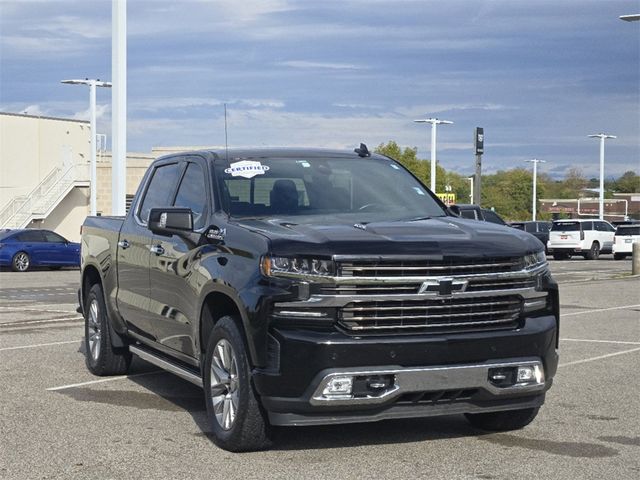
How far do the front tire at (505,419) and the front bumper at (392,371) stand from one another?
71 cm

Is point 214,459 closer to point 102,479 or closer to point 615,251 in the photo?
point 102,479

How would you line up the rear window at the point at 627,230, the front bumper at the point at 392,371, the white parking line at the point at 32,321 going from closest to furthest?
the front bumper at the point at 392,371 → the white parking line at the point at 32,321 → the rear window at the point at 627,230

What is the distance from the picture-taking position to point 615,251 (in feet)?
152

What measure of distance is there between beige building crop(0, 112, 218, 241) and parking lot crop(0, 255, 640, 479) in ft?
147

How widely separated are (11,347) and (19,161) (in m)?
44.7

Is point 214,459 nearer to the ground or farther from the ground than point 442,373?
nearer to the ground

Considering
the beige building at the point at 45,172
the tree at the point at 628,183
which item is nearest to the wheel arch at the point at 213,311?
the beige building at the point at 45,172

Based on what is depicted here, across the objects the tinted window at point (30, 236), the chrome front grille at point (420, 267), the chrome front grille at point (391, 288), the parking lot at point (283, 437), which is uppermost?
the chrome front grille at point (420, 267)

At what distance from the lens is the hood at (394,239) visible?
680 cm

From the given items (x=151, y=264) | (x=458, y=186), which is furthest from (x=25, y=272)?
(x=458, y=186)

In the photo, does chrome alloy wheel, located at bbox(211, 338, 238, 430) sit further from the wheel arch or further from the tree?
the tree

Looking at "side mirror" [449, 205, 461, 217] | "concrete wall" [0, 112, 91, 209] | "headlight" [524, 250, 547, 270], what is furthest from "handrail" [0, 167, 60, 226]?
"headlight" [524, 250, 547, 270]

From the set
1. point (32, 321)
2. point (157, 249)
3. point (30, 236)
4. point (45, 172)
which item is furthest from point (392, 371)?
point (45, 172)

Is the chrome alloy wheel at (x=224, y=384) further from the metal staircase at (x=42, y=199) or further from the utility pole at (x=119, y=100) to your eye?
the metal staircase at (x=42, y=199)
